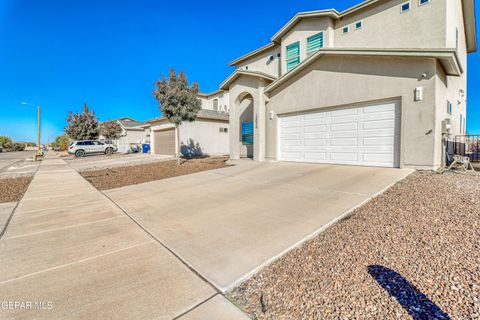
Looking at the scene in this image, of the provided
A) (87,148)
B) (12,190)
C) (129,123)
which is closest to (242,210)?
(12,190)

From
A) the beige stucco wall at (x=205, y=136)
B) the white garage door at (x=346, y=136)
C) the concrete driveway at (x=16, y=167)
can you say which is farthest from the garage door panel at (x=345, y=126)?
the concrete driveway at (x=16, y=167)

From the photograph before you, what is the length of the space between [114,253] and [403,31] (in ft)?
48.7

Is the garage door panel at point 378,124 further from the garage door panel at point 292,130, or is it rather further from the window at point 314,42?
the window at point 314,42

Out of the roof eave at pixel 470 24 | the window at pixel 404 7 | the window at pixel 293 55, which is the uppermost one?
the roof eave at pixel 470 24

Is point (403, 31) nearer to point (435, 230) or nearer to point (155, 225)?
point (435, 230)

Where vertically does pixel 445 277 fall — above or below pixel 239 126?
below

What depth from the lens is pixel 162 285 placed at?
94.7 inches

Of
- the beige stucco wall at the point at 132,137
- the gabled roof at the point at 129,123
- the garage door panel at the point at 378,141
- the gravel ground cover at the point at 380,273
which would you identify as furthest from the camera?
the gabled roof at the point at 129,123

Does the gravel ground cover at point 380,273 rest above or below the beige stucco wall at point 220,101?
below

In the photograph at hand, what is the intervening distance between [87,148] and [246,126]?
19317mm

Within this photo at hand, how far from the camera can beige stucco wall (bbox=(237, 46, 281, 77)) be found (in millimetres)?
16281

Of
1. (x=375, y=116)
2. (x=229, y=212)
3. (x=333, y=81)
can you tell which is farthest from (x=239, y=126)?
(x=229, y=212)

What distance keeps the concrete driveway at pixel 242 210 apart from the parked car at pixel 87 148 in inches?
798

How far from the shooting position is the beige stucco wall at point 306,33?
13.0 metres
